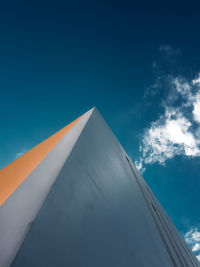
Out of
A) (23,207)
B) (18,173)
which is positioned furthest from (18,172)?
(23,207)

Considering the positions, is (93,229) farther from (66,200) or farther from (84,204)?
(66,200)

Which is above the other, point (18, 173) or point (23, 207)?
point (18, 173)

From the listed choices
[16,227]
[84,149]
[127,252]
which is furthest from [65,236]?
[84,149]

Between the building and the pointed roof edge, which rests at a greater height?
the pointed roof edge

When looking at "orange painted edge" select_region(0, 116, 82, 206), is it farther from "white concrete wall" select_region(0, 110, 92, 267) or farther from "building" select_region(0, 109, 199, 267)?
"white concrete wall" select_region(0, 110, 92, 267)

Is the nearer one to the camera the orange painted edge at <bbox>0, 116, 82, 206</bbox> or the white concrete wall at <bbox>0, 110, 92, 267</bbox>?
the white concrete wall at <bbox>0, 110, 92, 267</bbox>

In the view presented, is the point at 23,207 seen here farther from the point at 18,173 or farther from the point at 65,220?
the point at 18,173

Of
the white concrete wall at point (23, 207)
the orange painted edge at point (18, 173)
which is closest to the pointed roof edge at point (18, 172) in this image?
the orange painted edge at point (18, 173)

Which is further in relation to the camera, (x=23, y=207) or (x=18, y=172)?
(x=18, y=172)

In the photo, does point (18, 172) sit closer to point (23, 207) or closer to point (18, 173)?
point (18, 173)

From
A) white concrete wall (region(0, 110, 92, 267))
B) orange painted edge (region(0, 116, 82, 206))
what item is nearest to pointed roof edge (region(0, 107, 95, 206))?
orange painted edge (region(0, 116, 82, 206))

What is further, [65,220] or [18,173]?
[18,173]

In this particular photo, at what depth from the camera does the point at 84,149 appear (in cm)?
152

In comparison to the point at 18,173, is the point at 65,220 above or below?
below
